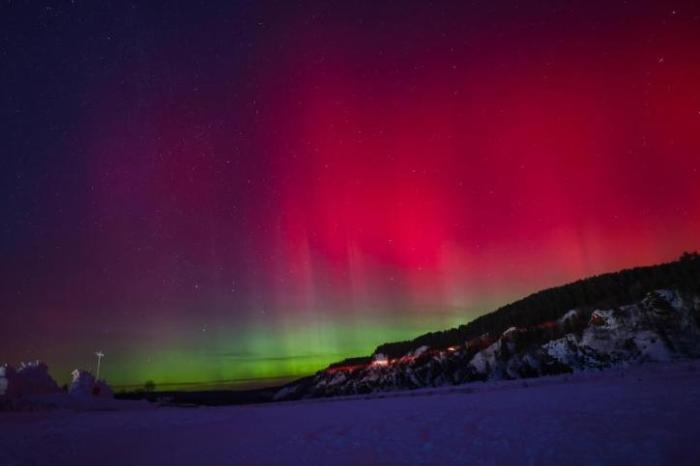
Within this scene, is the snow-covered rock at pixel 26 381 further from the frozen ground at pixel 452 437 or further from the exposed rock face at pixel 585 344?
the exposed rock face at pixel 585 344

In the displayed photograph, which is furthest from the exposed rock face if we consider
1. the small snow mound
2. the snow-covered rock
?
the snow-covered rock

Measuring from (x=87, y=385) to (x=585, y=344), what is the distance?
65.2 m

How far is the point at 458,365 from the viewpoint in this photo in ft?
239

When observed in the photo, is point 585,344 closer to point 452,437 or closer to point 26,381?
point 452,437

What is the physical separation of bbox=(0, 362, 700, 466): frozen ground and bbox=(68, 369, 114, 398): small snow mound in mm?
45437

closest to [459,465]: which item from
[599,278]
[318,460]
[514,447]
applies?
[514,447]

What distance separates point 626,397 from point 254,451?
1251 cm

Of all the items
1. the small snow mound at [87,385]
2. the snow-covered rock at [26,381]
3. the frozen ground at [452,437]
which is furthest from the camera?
A: the small snow mound at [87,385]

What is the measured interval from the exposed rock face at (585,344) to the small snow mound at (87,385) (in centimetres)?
5329

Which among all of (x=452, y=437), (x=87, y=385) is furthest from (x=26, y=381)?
(x=452, y=437)

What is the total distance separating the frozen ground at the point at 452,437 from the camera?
30.1 ft

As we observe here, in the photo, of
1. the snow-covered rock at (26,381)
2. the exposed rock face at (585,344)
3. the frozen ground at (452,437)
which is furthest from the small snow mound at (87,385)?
the exposed rock face at (585,344)

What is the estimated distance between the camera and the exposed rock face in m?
35.4

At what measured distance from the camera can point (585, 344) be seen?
43.1 m
